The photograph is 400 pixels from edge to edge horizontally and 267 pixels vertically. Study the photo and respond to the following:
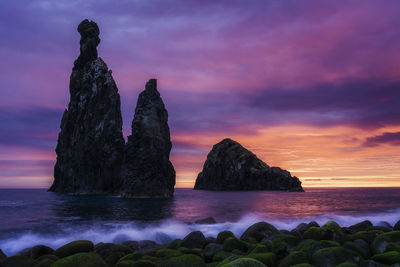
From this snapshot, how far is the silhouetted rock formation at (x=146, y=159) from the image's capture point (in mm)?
88938

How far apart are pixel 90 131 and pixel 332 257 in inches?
4718

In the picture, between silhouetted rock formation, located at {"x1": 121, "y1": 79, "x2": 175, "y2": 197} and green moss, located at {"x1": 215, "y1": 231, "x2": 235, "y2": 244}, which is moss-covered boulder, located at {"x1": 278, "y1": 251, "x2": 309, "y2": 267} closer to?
green moss, located at {"x1": 215, "y1": 231, "x2": 235, "y2": 244}

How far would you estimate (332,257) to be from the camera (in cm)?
974

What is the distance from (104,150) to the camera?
11475 cm

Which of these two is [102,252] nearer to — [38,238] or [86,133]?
[38,238]

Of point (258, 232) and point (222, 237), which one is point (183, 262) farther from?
point (258, 232)

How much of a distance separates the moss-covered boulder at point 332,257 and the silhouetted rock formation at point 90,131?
110 m

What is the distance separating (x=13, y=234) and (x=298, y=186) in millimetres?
178992

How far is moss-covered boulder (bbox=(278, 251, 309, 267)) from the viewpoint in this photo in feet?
31.7

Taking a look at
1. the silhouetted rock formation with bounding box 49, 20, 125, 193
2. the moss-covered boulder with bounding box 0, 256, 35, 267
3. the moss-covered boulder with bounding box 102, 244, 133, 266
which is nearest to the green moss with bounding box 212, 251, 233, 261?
the moss-covered boulder with bounding box 102, 244, 133, 266

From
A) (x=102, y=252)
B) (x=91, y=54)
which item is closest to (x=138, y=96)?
(x=91, y=54)

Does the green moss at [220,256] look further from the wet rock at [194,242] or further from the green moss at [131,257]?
the wet rock at [194,242]

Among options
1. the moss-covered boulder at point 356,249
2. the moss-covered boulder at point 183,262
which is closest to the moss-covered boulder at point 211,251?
the moss-covered boulder at point 183,262

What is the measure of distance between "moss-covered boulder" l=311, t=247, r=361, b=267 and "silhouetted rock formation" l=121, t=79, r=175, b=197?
8132cm
